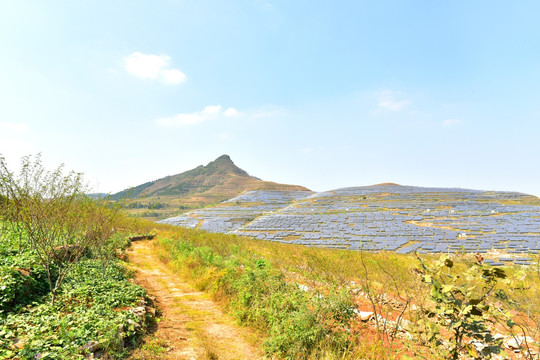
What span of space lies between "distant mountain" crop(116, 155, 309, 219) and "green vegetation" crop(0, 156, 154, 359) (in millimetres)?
70337

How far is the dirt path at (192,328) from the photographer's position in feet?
17.5

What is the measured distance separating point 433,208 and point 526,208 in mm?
11509

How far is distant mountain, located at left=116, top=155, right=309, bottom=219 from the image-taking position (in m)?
90.7

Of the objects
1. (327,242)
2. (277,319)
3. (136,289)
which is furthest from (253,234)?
(277,319)

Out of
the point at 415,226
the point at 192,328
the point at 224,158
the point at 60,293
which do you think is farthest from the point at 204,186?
the point at 192,328

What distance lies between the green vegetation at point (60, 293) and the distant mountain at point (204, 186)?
231ft

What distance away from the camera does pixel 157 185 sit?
132625 mm

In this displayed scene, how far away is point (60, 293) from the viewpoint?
6746 mm

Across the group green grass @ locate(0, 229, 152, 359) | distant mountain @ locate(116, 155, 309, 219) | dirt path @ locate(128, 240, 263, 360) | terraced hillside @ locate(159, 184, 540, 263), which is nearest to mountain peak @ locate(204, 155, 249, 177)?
distant mountain @ locate(116, 155, 309, 219)

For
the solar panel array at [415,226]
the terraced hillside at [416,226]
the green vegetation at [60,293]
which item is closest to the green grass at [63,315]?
the green vegetation at [60,293]

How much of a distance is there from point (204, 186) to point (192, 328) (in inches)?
4543

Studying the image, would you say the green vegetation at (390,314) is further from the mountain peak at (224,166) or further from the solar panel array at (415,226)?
the mountain peak at (224,166)

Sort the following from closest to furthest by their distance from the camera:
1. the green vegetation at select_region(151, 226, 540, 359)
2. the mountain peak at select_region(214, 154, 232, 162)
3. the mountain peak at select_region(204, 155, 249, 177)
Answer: the green vegetation at select_region(151, 226, 540, 359) < the mountain peak at select_region(204, 155, 249, 177) < the mountain peak at select_region(214, 154, 232, 162)

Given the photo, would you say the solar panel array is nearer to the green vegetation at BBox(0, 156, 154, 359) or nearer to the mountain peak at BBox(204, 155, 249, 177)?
the green vegetation at BBox(0, 156, 154, 359)
